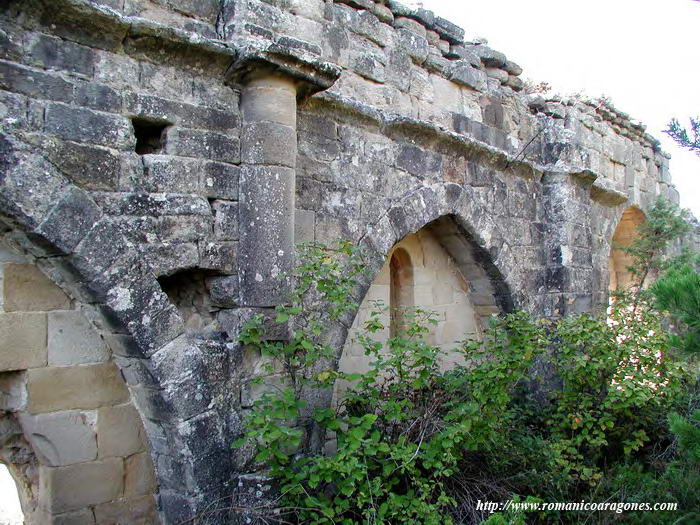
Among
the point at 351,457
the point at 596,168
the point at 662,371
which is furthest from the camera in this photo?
the point at 596,168

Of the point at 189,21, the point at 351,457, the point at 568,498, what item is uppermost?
the point at 189,21

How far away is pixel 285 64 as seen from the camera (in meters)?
3.75

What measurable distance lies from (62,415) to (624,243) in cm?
850

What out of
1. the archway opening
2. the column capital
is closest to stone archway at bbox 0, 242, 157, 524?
the column capital

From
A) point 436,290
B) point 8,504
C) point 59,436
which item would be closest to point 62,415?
point 59,436

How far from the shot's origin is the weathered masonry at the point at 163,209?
308 centimetres

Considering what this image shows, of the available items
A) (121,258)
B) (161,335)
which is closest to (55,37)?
(121,258)

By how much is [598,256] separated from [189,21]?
5759mm

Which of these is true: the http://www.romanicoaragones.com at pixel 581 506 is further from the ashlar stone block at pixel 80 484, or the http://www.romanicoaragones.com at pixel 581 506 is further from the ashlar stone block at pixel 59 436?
the ashlar stone block at pixel 59 436

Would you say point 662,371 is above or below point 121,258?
below

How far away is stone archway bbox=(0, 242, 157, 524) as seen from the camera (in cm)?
338

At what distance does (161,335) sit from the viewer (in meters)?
3.29

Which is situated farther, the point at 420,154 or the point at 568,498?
the point at 420,154

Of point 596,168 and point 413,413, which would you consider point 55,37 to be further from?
point 596,168
